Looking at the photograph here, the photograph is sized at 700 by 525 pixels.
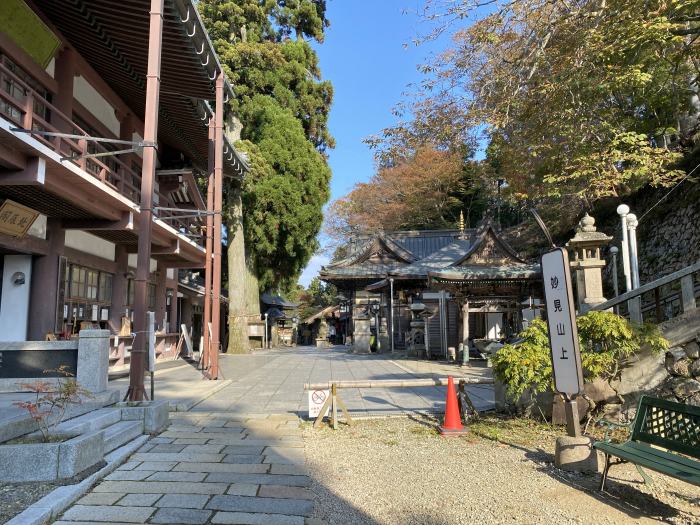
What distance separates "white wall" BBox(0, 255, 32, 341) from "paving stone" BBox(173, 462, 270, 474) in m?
7.40

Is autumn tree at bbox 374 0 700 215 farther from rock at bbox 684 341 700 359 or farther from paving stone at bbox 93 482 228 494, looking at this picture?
paving stone at bbox 93 482 228 494

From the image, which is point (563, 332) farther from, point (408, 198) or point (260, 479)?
point (408, 198)

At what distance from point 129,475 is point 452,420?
12.9 feet

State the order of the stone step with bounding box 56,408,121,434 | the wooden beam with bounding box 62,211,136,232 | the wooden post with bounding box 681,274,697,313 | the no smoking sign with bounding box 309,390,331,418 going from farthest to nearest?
the wooden beam with bounding box 62,211,136,232
the no smoking sign with bounding box 309,390,331,418
the wooden post with bounding box 681,274,697,313
the stone step with bounding box 56,408,121,434

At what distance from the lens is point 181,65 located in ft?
37.4

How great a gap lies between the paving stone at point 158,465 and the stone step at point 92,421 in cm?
73

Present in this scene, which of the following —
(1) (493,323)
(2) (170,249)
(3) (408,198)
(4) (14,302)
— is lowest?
(1) (493,323)

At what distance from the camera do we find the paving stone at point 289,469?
495cm

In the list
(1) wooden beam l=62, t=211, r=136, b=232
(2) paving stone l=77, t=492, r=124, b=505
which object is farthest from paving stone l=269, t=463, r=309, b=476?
(1) wooden beam l=62, t=211, r=136, b=232

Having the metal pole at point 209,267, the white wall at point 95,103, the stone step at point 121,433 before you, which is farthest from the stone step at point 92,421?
the white wall at point 95,103

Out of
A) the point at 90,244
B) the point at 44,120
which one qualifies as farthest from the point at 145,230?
the point at 90,244

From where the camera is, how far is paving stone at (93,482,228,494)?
4.32 meters

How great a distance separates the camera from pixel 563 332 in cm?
514

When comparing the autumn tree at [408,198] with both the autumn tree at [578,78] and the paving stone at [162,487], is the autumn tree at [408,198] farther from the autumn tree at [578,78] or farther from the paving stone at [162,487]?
the paving stone at [162,487]
